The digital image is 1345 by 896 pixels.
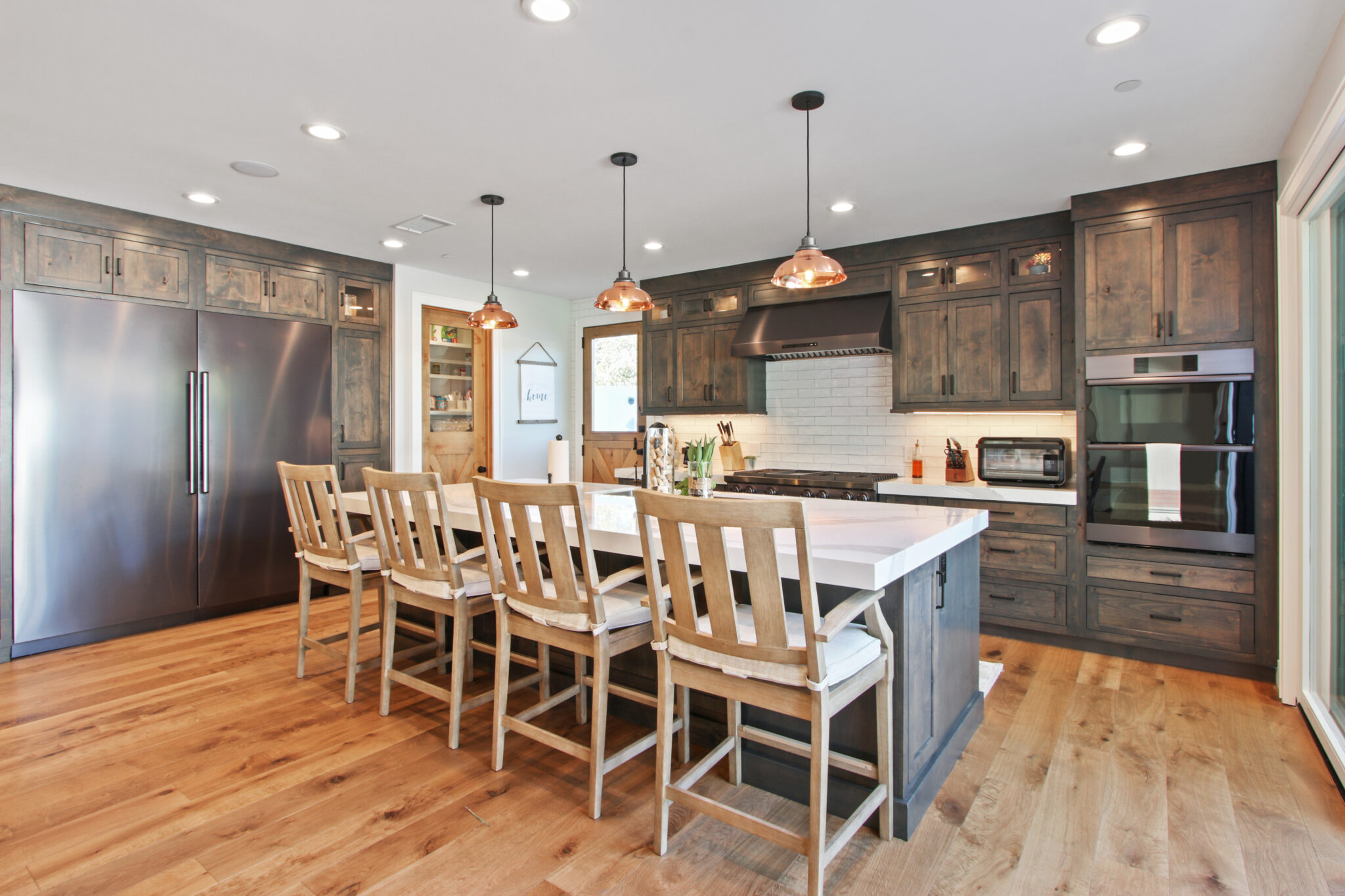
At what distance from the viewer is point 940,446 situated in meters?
4.80

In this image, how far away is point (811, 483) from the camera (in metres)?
4.71

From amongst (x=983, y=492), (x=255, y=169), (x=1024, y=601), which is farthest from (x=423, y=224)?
(x=1024, y=601)

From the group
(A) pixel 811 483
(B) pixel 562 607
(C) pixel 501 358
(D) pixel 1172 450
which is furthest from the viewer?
(C) pixel 501 358

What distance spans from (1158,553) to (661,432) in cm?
268

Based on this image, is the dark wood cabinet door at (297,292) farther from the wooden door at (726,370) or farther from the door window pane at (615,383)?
the wooden door at (726,370)

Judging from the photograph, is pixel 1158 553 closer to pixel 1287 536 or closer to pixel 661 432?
pixel 1287 536

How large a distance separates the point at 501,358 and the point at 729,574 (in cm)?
497

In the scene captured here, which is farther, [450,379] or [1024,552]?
[450,379]

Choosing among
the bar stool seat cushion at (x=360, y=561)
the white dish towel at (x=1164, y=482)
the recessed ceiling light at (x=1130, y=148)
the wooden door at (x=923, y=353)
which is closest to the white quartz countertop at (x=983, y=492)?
the white dish towel at (x=1164, y=482)

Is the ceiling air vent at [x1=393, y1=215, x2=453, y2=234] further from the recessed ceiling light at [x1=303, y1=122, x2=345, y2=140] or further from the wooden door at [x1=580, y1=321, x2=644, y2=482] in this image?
the wooden door at [x1=580, y1=321, x2=644, y2=482]

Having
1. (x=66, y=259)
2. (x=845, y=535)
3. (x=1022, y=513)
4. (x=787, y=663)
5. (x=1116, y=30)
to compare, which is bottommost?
(x=787, y=663)

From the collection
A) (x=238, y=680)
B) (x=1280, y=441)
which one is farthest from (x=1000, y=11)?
(x=238, y=680)

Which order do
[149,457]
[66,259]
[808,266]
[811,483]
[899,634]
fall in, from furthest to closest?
[811,483] → [149,457] → [66,259] → [808,266] → [899,634]

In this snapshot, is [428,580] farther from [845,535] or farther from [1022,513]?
[1022,513]
